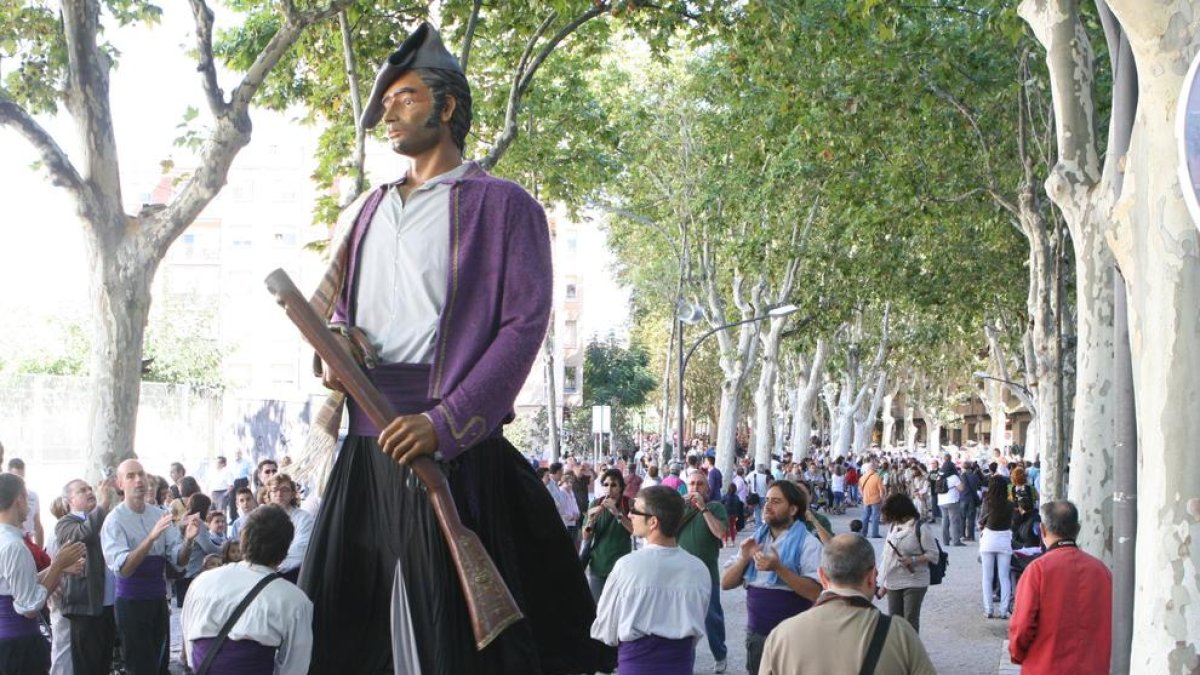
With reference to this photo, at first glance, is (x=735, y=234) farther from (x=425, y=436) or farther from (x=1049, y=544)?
Answer: (x=425, y=436)

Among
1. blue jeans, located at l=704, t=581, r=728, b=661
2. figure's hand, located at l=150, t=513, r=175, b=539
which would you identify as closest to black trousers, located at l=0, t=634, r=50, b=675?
figure's hand, located at l=150, t=513, r=175, b=539

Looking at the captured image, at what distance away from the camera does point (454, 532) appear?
3.08m

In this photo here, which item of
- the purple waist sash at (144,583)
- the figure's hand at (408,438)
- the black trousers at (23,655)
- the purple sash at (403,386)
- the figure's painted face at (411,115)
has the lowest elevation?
the black trousers at (23,655)

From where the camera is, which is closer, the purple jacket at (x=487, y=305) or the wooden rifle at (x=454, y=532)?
the wooden rifle at (x=454, y=532)

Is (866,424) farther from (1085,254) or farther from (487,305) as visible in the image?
(487,305)

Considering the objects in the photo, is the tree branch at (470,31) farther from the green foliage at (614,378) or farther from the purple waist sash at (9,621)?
the green foliage at (614,378)

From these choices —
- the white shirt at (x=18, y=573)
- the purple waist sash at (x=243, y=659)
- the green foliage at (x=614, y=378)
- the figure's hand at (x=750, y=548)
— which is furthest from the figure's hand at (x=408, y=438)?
the green foliage at (x=614, y=378)

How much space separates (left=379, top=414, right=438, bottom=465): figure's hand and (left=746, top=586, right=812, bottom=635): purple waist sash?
24.1 ft

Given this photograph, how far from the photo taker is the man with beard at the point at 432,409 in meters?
3.14

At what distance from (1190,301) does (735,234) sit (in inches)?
1460

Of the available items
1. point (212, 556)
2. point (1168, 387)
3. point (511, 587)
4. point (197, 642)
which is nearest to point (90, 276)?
point (212, 556)

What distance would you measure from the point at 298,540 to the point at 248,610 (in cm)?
332

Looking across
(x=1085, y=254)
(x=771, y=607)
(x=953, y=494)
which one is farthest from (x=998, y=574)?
(x=953, y=494)

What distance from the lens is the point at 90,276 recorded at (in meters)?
13.6
